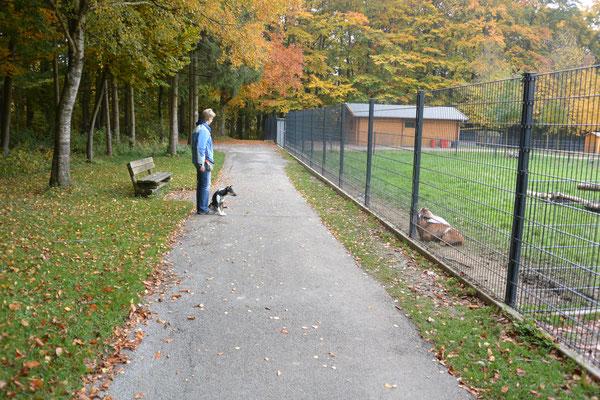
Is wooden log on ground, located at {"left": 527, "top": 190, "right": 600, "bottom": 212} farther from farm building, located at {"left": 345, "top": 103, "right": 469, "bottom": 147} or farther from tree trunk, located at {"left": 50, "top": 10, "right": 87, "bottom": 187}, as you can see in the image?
tree trunk, located at {"left": 50, "top": 10, "right": 87, "bottom": 187}

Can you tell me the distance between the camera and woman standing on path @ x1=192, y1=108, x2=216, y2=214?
31.2 feet

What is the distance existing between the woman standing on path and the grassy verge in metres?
3.64

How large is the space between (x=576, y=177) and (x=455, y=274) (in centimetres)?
232

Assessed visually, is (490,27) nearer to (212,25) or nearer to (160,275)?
(212,25)

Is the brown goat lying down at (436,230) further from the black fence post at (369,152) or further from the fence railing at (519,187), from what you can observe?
the black fence post at (369,152)

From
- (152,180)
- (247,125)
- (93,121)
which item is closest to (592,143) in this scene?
(152,180)

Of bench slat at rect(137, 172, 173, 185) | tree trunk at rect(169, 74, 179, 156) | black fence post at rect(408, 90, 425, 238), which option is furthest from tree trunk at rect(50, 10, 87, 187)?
tree trunk at rect(169, 74, 179, 156)

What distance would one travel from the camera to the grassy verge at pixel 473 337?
3520 millimetres

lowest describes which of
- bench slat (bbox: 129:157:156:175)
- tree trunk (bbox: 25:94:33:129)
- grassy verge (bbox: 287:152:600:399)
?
grassy verge (bbox: 287:152:600:399)

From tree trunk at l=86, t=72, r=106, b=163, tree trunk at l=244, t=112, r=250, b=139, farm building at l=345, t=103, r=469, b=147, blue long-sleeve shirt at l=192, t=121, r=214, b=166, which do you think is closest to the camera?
farm building at l=345, t=103, r=469, b=147

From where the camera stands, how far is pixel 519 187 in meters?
4.73

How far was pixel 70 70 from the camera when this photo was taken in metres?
11.1

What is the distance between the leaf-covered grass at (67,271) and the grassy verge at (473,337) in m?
2.92

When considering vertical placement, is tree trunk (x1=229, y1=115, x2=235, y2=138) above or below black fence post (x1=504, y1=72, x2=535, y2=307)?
above
